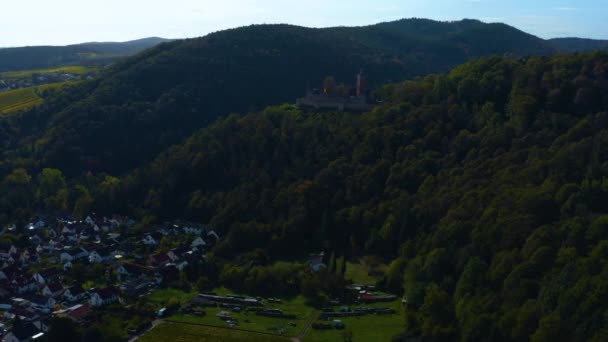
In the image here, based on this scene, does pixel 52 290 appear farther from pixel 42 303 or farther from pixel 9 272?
pixel 9 272

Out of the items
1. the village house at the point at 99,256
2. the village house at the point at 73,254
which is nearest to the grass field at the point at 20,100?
the village house at the point at 73,254

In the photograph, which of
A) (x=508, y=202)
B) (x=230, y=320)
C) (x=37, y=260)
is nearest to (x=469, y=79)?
(x=508, y=202)

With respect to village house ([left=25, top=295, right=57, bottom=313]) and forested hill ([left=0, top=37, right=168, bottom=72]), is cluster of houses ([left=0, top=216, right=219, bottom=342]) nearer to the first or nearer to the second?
village house ([left=25, top=295, right=57, bottom=313])

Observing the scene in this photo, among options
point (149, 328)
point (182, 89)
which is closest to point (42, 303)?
point (149, 328)

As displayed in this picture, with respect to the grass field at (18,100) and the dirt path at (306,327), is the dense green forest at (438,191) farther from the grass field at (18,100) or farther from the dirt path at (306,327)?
the grass field at (18,100)

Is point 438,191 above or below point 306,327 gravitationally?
above

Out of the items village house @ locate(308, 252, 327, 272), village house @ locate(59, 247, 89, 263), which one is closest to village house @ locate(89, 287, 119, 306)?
village house @ locate(59, 247, 89, 263)
